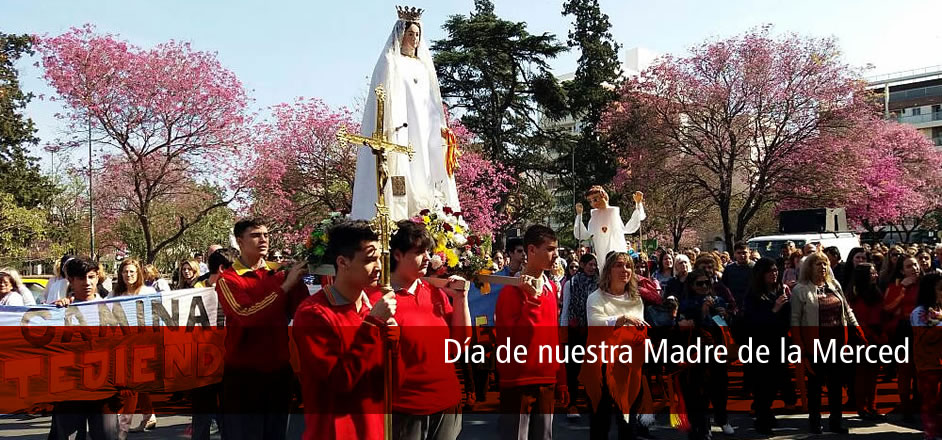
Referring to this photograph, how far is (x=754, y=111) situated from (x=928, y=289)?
866 inches

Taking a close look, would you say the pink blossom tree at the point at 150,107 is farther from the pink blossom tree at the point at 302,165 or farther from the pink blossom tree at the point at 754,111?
the pink blossom tree at the point at 754,111

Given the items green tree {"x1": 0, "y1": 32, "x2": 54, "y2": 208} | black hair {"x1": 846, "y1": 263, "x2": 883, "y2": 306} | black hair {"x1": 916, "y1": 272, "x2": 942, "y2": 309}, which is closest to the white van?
black hair {"x1": 846, "y1": 263, "x2": 883, "y2": 306}

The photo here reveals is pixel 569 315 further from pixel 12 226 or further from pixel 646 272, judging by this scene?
pixel 12 226

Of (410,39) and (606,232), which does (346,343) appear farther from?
(606,232)

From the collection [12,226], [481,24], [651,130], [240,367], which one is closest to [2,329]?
[240,367]

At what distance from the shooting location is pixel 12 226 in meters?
25.2

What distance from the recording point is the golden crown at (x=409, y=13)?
10.5 m

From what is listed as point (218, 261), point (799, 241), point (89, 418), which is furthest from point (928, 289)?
point (799, 241)

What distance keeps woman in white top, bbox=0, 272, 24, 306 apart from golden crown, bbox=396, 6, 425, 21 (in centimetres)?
540

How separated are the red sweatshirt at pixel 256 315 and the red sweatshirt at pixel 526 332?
1.35 metres

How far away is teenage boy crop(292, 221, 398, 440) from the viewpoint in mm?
3395

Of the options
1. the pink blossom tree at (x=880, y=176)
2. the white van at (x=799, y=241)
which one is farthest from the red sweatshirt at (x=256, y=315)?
the pink blossom tree at (x=880, y=176)

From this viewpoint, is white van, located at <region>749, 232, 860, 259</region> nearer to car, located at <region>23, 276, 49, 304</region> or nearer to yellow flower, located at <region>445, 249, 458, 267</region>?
car, located at <region>23, 276, 49, 304</region>

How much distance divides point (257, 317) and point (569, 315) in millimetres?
3961
